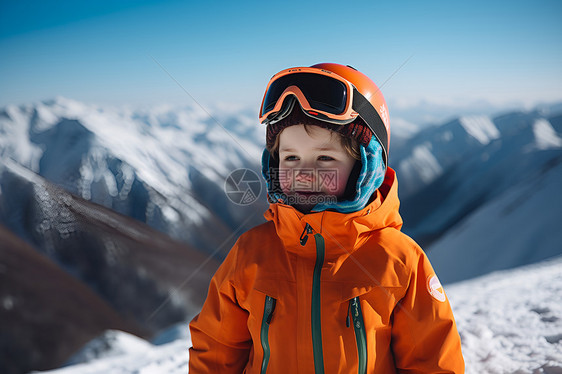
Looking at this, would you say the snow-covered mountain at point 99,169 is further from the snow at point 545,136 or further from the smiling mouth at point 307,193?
the snow at point 545,136

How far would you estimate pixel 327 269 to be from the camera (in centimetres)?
121

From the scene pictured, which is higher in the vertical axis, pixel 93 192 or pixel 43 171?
pixel 43 171

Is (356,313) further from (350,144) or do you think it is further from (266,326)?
(350,144)

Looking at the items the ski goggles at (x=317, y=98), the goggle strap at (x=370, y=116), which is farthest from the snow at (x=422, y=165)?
the ski goggles at (x=317, y=98)

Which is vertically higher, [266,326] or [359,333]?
[266,326]

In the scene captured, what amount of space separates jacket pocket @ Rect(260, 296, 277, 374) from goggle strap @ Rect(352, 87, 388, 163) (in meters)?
0.79

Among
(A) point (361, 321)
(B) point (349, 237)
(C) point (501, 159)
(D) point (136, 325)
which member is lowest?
(C) point (501, 159)

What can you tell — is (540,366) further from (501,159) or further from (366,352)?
(501,159)

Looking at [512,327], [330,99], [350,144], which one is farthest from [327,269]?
[512,327]

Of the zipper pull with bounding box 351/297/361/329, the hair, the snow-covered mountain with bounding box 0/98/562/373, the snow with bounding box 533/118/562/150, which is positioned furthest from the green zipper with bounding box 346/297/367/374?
the snow with bounding box 533/118/562/150

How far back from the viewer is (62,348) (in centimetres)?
381

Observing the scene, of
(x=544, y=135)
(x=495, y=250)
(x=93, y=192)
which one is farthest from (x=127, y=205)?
(x=544, y=135)

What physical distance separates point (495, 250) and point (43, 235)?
974 cm

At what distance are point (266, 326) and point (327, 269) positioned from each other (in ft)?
1.02
